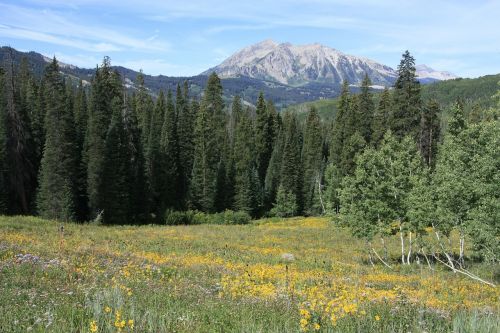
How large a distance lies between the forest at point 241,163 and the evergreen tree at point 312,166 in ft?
0.83

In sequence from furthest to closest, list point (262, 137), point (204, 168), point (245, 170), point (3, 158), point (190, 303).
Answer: point (262, 137), point (245, 170), point (204, 168), point (3, 158), point (190, 303)

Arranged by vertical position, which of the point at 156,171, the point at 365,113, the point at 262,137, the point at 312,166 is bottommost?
the point at 156,171

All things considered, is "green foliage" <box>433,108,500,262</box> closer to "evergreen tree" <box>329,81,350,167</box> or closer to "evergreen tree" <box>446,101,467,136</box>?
"evergreen tree" <box>446,101,467,136</box>

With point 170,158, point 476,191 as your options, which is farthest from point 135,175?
point 476,191

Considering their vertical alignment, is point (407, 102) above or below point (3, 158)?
above

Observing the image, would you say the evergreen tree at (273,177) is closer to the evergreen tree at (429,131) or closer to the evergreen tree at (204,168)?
the evergreen tree at (204,168)

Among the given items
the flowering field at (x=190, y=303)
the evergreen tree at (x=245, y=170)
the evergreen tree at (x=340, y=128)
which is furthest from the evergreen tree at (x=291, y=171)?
the flowering field at (x=190, y=303)

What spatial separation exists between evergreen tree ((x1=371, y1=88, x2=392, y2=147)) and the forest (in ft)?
0.76

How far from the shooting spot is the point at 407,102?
5197cm

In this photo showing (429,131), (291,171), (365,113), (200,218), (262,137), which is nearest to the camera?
(200,218)

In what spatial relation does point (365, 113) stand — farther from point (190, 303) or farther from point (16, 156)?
point (190, 303)

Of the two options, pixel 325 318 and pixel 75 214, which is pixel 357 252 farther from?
pixel 75 214

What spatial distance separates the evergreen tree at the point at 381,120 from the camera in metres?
59.5

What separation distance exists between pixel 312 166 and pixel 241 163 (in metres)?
13.2
